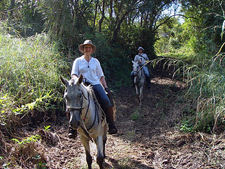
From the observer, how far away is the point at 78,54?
9.65m

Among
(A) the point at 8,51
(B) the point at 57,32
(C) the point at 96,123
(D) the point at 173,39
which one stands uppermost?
(D) the point at 173,39

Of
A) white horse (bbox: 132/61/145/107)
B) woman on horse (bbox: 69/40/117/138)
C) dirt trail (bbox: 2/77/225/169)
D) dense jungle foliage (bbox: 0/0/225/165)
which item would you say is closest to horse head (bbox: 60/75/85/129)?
woman on horse (bbox: 69/40/117/138)

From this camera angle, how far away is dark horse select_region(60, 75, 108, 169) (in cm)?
318

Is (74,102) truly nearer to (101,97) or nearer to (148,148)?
(101,97)

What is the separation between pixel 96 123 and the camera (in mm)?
3975

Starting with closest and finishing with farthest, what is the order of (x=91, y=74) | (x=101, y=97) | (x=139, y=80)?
(x=101, y=97) < (x=91, y=74) < (x=139, y=80)

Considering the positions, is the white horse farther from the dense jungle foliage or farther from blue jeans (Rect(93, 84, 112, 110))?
→ blue jeans (Rect(93, 84, 112, 110))

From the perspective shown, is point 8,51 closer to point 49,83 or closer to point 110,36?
point 49,83

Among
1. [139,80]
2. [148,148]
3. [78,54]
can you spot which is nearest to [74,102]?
[148,148]

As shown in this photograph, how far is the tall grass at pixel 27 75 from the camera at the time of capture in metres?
5.62

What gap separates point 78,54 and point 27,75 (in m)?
3.57

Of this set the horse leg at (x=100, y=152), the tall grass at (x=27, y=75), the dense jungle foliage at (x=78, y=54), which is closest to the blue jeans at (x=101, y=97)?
the horse leg at (x=100, y=152)

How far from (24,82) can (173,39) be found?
76.9 ft

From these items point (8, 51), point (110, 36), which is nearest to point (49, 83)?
point (8, 51)
